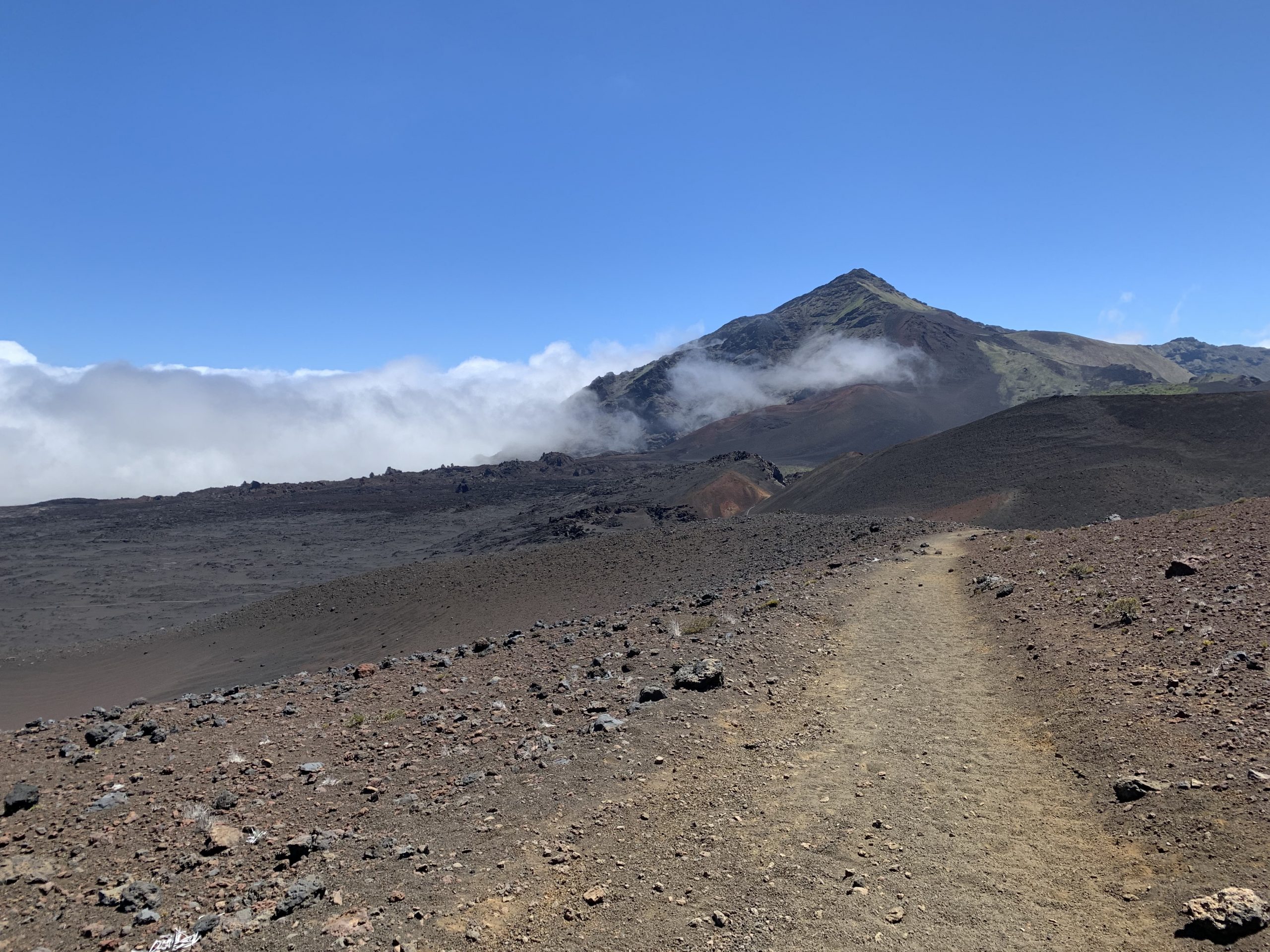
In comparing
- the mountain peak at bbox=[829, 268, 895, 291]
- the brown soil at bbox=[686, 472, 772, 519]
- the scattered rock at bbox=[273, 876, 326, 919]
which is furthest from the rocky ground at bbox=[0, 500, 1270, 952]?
the mountain peak at bbox=[829, 268, 895, 291]

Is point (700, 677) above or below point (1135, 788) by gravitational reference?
above

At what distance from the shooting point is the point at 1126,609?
35.6 feet

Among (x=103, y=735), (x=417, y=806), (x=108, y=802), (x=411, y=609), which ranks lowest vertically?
(x=411, y=609)

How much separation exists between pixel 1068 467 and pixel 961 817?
36.1 meters

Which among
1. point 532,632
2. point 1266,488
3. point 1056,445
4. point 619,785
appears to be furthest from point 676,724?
point 1056,445

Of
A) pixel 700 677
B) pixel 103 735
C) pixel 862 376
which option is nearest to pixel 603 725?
pixel 700 677

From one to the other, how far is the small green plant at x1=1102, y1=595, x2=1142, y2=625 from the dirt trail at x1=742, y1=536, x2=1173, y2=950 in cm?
197

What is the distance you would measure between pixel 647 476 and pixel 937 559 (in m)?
56.0

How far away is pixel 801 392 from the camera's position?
125m

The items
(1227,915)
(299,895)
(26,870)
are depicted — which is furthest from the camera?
(26,870)

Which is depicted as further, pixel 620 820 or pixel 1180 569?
pixel 1180 569

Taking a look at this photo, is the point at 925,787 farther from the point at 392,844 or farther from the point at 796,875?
the point at 392,844

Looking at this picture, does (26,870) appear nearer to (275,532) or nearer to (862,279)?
(275,532)

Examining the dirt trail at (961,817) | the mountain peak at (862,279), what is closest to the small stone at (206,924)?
the dirt trail at (961,817)
